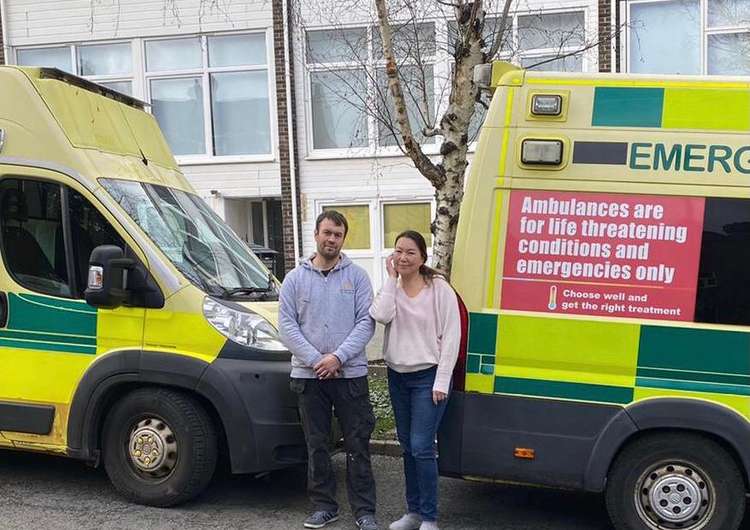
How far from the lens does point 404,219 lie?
12.0m

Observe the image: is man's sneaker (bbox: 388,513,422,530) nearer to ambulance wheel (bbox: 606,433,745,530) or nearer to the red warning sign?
ambulance wheel (bbox: 606,433,745,530)

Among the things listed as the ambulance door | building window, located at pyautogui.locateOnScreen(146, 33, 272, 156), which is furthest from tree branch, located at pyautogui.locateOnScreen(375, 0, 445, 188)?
building window, located at pyautogui.locateOnScreen(146, 33, 272, 156)

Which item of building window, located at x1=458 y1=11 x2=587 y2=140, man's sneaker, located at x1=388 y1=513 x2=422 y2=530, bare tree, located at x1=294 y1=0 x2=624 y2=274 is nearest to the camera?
man's sneaker, located at x1=388 y1=513 x2=422 y2=530

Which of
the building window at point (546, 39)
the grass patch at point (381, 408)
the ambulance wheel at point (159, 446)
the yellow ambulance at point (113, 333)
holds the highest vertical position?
the building window at point (546, 39)

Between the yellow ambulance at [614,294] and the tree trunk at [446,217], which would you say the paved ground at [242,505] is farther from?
the tree trunk at [446,217]

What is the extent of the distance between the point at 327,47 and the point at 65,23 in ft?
14.7

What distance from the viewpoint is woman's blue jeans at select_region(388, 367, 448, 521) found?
13.2 ft

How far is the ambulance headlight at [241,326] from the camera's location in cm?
445

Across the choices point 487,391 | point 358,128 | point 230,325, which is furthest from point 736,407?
point 358,128

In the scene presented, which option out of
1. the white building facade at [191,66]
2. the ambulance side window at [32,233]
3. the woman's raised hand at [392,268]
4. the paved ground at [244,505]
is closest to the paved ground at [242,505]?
the paved ground at [244,505]

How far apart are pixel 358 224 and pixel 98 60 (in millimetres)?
5244

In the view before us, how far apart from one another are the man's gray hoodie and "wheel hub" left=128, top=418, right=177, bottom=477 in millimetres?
974

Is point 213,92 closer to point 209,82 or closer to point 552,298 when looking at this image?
point 209,82

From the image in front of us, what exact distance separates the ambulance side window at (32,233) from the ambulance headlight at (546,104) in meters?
2.97
